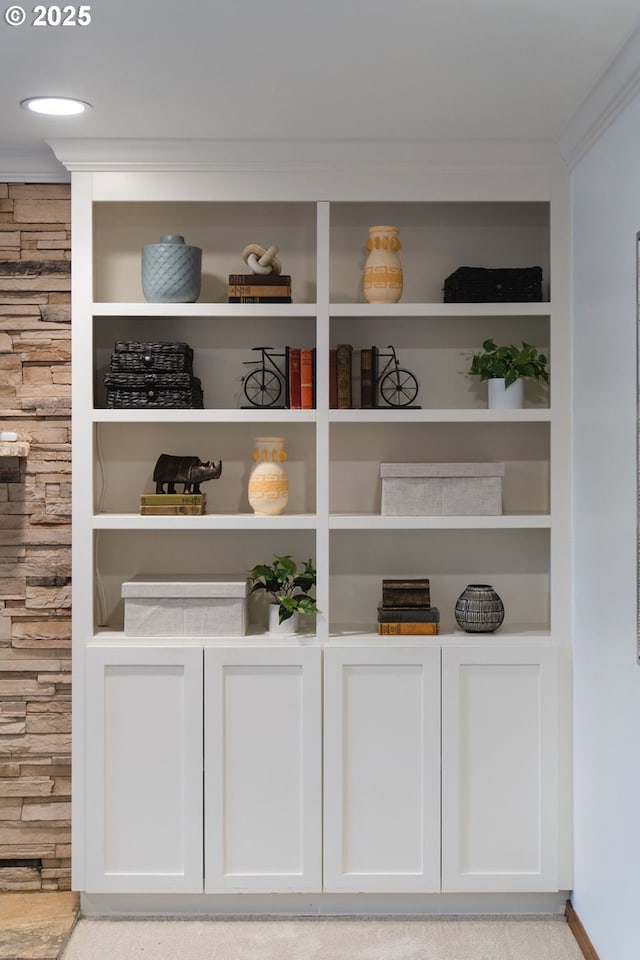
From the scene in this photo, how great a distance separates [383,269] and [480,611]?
1.19m

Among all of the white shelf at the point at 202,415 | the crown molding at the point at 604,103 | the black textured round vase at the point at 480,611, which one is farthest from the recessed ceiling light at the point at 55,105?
the black textured round vase at the point at 480,611

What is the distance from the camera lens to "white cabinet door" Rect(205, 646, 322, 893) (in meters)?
3.22

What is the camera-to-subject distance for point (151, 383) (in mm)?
3299

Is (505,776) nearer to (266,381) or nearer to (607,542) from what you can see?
(607,542)

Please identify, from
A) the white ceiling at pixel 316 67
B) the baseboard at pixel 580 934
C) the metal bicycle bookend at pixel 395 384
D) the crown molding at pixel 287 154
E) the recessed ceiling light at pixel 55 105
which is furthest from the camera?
the metal bicycle bookend at pixel 395 384

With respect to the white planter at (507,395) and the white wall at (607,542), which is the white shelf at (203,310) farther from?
the white wall at (607,542)

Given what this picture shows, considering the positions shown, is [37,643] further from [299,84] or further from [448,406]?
[299,84]

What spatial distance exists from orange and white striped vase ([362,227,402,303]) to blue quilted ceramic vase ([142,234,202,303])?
59cm

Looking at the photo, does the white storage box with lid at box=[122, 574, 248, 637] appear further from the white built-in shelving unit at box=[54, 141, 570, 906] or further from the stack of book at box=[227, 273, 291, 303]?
the stack of book at box=[227, 273, 291, 303]

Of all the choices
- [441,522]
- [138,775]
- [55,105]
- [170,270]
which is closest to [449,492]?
[441,522]

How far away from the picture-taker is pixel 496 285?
330cm

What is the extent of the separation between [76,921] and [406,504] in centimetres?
176

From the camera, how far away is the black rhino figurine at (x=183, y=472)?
3.33m

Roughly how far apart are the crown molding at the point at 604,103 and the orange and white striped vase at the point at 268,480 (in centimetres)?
132
